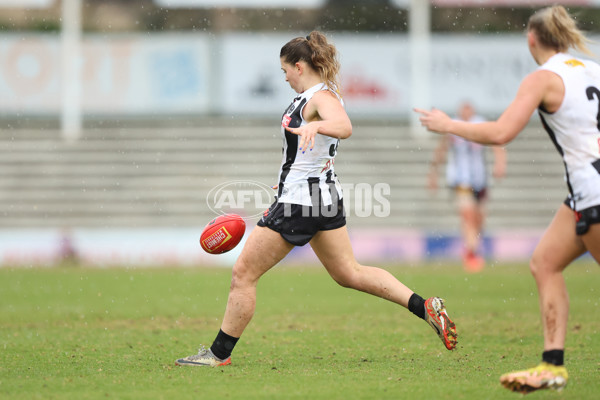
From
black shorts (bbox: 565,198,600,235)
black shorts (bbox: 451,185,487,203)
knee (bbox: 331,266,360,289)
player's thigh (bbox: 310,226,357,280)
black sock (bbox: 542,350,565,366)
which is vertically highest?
black shorts (bbox: 565,198,600,235)

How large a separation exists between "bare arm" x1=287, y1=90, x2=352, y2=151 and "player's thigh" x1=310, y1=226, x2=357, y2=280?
73cm

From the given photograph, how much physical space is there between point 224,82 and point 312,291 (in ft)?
37.1

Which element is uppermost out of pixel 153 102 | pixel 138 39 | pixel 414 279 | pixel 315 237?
pixel 138 39

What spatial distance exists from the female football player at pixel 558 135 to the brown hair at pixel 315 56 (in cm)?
135

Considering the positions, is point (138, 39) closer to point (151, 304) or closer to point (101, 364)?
point (151, 304)

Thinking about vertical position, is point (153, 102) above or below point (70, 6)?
below

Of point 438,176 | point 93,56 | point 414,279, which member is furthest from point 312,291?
point 93,56

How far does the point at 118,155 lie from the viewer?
22109 mm

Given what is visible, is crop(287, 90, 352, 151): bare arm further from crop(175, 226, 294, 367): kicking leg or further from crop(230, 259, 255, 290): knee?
crop(230, 259, 255, 290): knee

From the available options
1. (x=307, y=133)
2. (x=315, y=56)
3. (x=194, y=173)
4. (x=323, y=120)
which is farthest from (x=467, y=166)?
(x=307, y=133)

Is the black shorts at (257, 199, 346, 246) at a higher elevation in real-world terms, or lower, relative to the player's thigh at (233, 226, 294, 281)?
higher

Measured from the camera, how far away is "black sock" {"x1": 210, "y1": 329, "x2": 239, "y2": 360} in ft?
21.2

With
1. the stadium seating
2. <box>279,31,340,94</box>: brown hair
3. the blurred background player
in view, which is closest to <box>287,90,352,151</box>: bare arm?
<box>279,31,340,94</box>: brown hair

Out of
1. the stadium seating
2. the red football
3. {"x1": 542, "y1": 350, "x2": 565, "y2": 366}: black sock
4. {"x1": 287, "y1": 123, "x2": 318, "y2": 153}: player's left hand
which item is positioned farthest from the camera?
the stadium seating
